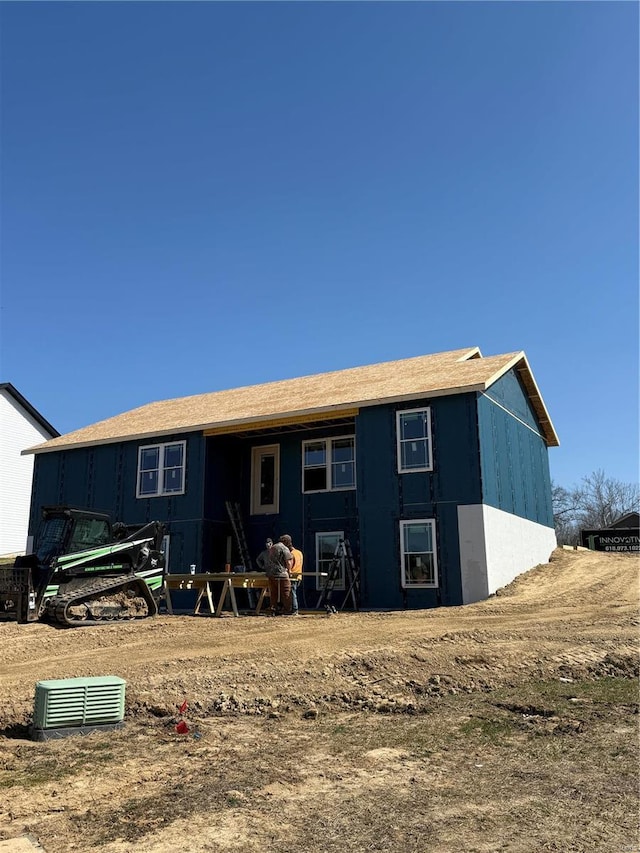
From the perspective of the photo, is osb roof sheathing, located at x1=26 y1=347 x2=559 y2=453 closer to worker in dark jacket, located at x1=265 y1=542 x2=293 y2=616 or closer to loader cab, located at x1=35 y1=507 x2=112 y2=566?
worker in dark jacket, located at x1=265 y1=542 x2=293 y2=616

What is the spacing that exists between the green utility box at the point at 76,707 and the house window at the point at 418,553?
37.4ft

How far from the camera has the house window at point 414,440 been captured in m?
18.8

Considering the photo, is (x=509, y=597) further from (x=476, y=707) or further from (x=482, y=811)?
(x=482, y=811)

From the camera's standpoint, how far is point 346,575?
774 inches

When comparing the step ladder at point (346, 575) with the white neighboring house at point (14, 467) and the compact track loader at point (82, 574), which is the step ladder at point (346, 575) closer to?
the compact track loader at point (82, 574)

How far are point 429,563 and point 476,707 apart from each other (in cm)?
950

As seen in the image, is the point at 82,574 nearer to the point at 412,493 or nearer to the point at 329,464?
Result: the point at 412,493

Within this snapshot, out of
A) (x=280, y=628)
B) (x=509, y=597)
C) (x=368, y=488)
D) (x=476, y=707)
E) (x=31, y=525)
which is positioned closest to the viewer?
(x=476, y=707)

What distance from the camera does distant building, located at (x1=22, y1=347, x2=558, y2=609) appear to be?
719 inches

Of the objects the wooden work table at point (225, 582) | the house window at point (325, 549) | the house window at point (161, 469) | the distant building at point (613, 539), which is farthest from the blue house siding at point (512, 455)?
the house window at point (161, 469)

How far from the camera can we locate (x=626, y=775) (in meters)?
6.12

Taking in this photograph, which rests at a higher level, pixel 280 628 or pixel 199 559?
pixel 199 559

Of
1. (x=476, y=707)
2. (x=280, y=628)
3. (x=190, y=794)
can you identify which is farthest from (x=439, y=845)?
(x=280, y=628)

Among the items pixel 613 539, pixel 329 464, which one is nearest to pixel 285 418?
pixel 329 464
